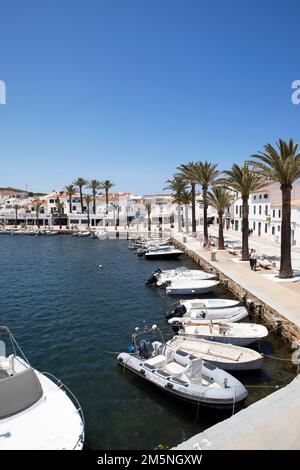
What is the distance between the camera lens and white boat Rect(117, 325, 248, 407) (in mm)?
12648

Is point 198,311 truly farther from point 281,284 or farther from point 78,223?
point 78,223

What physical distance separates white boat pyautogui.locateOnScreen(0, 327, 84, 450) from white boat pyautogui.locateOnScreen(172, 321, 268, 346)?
834cm

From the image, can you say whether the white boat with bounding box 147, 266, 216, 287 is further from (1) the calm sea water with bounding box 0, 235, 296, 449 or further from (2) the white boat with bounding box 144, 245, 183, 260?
(2) the white boat with bounding box 144, 245, 183, 260

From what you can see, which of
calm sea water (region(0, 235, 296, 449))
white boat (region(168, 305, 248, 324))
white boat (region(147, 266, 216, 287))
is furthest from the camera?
white boat (region(147, 266, 216, 287))

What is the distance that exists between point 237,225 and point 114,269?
40278mm

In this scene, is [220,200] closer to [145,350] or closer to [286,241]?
[286,241]

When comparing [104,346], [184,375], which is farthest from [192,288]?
[184,375]

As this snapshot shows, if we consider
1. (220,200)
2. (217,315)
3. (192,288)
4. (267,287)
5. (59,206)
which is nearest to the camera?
(217,315)

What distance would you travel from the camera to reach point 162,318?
923 inches

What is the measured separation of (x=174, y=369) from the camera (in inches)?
Answer: 583

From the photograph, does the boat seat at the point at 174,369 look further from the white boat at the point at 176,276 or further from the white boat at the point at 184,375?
the white boat at the point at 176,276

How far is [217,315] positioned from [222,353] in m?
5.38

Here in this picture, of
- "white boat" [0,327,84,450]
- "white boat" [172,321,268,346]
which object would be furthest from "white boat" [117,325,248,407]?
"white boat" [0,327,84,450]
